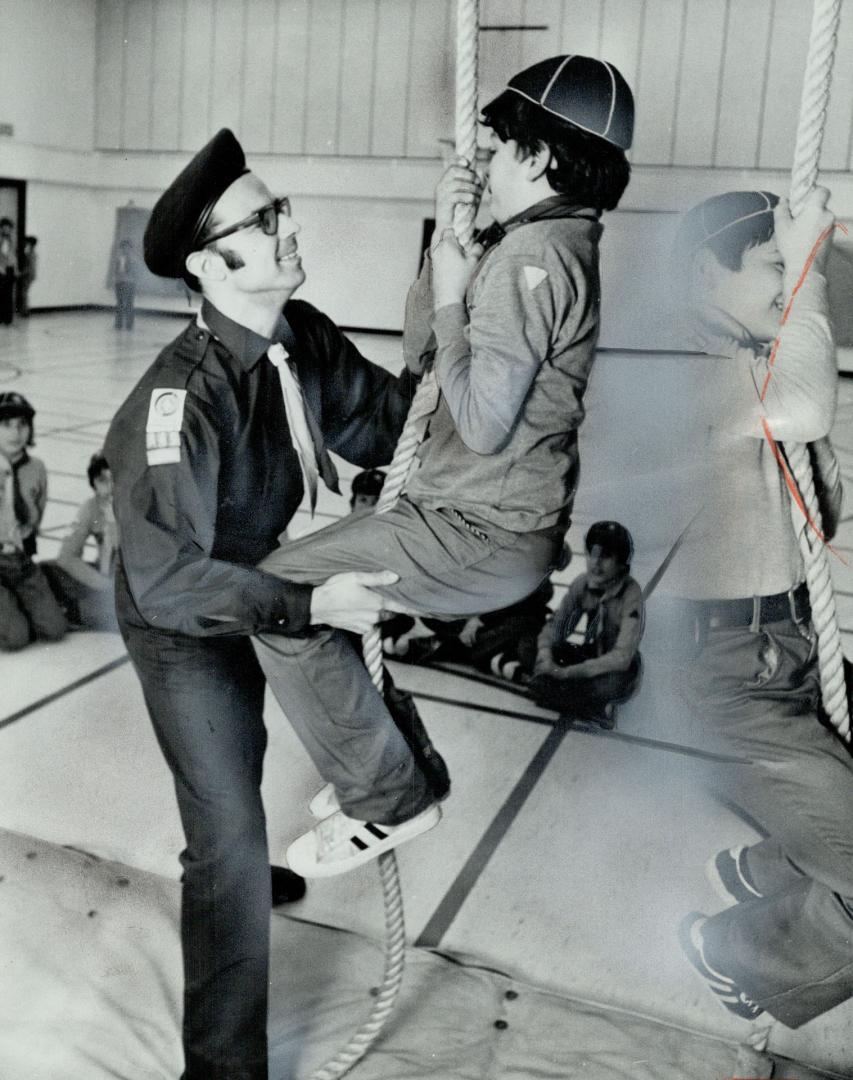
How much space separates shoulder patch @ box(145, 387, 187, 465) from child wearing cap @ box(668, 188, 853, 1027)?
70 centimetres

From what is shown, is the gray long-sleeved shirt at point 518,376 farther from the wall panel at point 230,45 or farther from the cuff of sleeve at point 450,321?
the wall panel at point 230,45

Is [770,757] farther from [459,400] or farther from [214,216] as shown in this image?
[214,216]

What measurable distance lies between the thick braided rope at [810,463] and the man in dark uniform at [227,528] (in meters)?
0.53

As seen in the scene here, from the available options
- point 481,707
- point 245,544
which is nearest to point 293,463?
point 245,544

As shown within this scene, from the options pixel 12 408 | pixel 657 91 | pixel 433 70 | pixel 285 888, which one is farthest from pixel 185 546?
pixel 657 91

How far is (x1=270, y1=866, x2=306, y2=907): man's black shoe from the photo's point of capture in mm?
2426

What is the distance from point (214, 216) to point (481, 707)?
2.38 meters

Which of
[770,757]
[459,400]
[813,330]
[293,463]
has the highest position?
[813,330]

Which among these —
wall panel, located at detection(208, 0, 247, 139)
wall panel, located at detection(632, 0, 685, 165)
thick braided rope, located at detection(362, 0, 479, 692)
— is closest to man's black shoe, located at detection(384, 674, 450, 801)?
thick braided rope, located at detection(362, 0, 479, 692)

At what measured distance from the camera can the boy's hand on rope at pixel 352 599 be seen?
1352mm

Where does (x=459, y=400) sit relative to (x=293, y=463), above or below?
above

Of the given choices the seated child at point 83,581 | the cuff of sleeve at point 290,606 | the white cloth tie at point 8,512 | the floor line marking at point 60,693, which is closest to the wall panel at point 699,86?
the seated child at point 83,581

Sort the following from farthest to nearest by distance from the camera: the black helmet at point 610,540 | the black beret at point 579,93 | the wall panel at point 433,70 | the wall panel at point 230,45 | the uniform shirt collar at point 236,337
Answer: the black helmet at point 610,540 → the wall panel at point 433,70 → the wall panel at point 230,45 → the uniform shirt collar at point 236,337 → the black beret at point 579,93

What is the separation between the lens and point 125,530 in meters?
1.45
